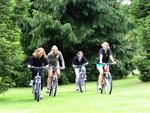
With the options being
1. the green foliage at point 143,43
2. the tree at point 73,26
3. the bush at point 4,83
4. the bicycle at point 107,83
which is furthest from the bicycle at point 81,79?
the tree at point 73,26

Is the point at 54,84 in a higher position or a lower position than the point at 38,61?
lower

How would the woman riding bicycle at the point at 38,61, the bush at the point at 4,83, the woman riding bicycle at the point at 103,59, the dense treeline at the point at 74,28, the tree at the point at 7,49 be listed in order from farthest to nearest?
the dense treeline at the point at 74,28 → the tree at the point at 7,49 → the bush at the point at 4,83 → the woman riding bicycle at the point at 103,59 → the woman riding bicycle at the point at 38,61

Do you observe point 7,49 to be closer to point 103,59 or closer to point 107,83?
point 103,59

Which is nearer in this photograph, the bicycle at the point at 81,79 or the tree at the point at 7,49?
the tree at the point at 7,49

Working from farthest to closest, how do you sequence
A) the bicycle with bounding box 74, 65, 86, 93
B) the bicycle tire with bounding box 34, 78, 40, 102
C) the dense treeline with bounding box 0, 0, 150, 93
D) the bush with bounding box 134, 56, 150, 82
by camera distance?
the dense treeline with bounding box 0, 0, 150, 93 → the bush with bounding box 134, 56, 150, 82 → the bicycle with bounding box 74, 65, 86, 93 → the bicycle tire with bounding box 34, 78, 40, 102

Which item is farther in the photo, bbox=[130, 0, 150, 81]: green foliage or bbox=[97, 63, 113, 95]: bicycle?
bbox=[130, 0, 150, 81]: green foliage

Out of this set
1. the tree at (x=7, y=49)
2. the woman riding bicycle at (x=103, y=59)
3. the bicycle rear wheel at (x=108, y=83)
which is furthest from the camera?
the tree at (x=7, y=49)

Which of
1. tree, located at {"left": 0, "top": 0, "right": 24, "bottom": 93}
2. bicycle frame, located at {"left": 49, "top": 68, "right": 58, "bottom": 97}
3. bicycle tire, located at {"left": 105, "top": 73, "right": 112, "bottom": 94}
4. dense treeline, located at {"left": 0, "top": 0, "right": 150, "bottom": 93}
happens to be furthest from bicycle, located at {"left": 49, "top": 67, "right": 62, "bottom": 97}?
dense treeline, located at {"left": 0, "top": 0, "right": 150, "bottom": 93}

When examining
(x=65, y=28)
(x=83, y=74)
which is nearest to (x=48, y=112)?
(x=83, y=74)

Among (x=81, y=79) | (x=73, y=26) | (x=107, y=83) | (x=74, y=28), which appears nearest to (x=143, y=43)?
(x=74, y=28)

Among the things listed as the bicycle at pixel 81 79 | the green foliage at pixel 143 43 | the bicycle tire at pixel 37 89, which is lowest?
the bicycle tire at pixel 37 89

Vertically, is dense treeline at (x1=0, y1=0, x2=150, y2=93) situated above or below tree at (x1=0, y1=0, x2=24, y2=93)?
above

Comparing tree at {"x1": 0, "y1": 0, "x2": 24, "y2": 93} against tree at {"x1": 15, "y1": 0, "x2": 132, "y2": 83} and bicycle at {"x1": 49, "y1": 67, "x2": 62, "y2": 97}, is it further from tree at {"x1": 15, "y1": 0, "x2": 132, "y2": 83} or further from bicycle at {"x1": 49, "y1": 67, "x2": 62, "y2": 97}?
tree at {"x1": 15, "y1": 0, "x2": 132, "y2": 83}

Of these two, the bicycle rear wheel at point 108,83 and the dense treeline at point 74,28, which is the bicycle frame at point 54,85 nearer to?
the bicycle rear wheel at point 108,83
